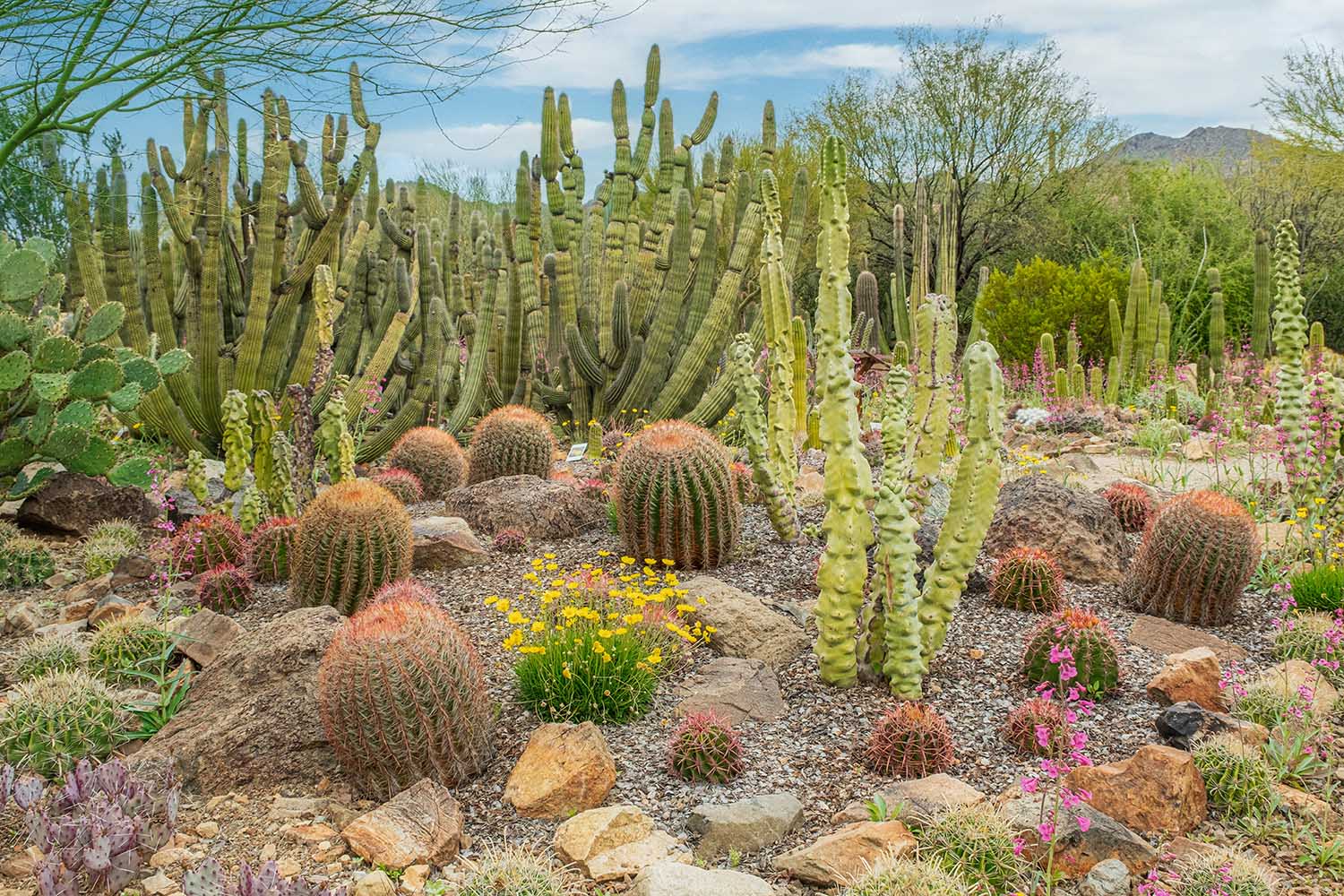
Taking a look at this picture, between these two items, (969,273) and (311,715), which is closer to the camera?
(311,715)

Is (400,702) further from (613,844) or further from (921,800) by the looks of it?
(921,800)

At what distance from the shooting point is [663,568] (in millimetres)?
5633

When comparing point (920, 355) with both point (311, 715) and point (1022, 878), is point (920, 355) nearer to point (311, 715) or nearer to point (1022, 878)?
point (1022, 878)

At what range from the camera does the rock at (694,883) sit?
9.50 feet

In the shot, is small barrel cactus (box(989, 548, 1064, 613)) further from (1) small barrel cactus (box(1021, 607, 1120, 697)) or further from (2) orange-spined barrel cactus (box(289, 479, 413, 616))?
(2) orange-spined barrel cactus (box(289, 479, 413, 616))

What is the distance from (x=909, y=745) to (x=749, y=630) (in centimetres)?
114

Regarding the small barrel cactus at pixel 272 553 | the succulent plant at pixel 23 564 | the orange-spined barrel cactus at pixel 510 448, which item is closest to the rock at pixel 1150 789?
the small barrel cactus at pixel 272 553

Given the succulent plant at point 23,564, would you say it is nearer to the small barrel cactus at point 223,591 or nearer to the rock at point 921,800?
the small barrel cactus at point 223,591

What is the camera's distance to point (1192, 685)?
13.9ft

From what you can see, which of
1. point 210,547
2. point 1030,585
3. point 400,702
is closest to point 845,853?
point 400,702

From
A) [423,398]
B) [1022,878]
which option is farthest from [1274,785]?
[423,398]

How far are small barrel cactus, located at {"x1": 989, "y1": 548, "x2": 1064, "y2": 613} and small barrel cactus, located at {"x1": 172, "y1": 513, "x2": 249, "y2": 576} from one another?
4042mm

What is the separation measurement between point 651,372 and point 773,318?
152 inches

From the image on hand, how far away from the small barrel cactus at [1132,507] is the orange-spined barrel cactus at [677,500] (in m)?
2.70
